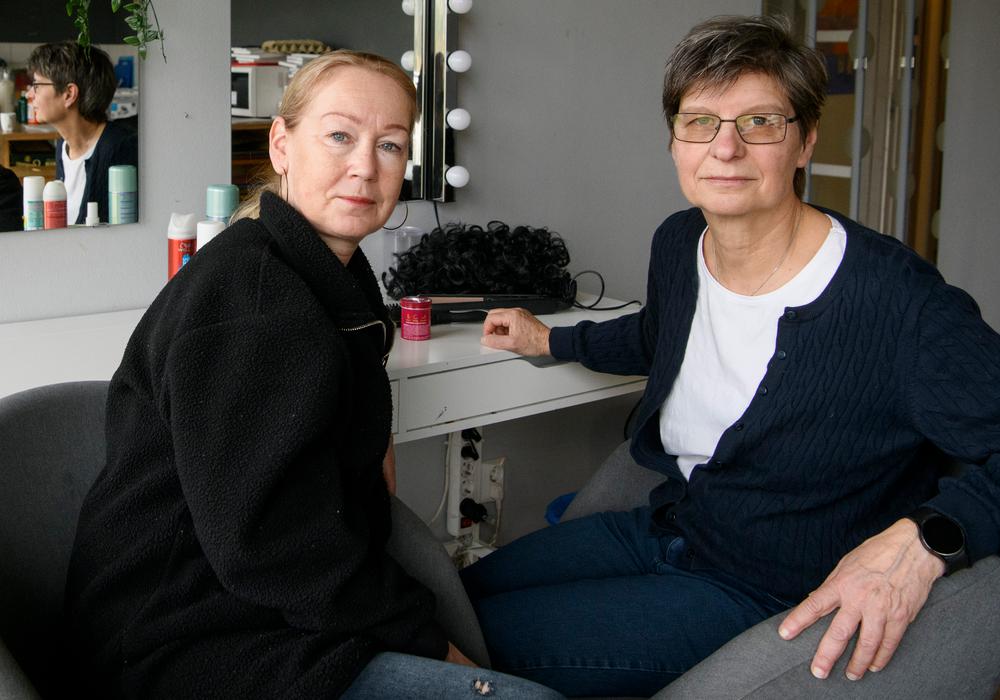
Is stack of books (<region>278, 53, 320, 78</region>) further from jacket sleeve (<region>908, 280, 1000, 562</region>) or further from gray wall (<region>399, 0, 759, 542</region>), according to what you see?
jacket sleeve (<region>908, 280, 1000, 562</region>)

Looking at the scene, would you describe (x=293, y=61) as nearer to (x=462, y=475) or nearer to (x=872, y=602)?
(x=462, y=475)

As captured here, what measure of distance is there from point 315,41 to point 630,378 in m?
0.87

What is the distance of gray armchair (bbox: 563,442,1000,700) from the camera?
123 centimetres

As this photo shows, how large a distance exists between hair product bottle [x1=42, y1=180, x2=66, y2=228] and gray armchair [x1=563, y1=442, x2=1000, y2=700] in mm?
1325

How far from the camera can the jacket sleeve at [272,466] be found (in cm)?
109

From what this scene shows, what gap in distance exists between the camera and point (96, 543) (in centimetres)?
120

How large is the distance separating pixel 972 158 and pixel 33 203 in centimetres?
308

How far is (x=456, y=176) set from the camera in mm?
2424

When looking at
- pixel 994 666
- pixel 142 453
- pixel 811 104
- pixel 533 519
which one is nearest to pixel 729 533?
pixel 994 666

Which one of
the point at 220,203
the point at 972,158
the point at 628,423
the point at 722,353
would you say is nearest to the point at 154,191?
the point at 220,203

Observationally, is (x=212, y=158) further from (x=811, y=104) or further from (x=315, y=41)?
(x=811, y=104)

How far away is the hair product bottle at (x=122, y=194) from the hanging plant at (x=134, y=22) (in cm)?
20

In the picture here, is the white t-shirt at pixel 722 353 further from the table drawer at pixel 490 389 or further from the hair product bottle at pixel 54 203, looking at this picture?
the hair product bottle at pixel 54 203

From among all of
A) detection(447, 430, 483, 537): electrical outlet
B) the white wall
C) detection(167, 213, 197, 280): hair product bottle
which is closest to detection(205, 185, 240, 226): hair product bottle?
detection(167, 213, 197, 280): hair product bottle
